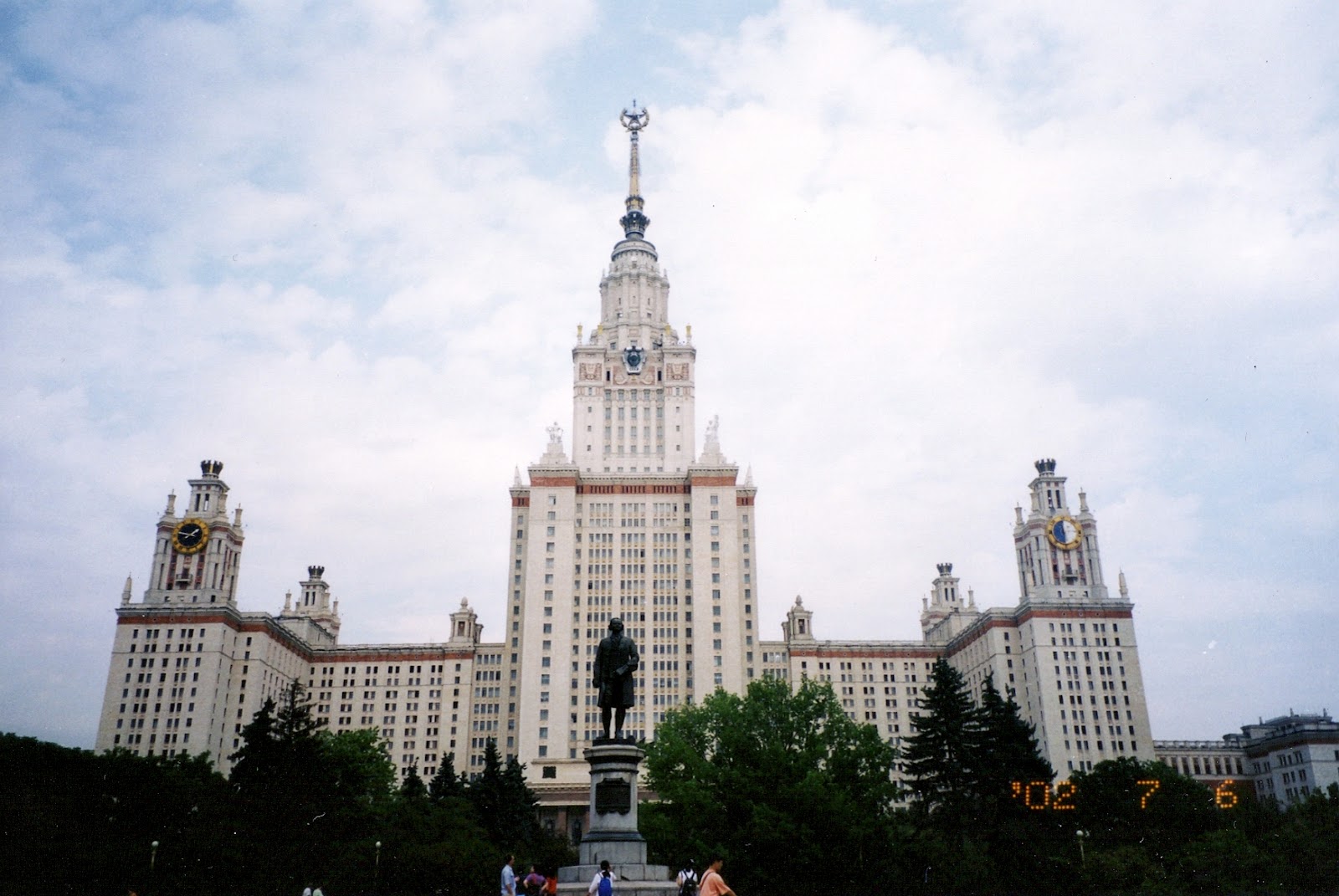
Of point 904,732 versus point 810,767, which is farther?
point 904,732

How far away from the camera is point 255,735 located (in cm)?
7025

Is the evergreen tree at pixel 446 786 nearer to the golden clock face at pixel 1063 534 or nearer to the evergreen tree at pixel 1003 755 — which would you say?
the evergreen tree at pixel 1003 755

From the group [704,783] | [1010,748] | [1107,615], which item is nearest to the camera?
[704,783]

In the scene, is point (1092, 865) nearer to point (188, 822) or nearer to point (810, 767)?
point (810, 767)

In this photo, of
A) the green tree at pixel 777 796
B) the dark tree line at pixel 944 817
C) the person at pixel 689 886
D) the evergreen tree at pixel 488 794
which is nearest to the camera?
the person at pixel 689 886

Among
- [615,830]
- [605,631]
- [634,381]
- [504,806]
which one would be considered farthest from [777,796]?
[634,381]

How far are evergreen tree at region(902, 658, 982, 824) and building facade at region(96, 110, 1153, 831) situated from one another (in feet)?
209

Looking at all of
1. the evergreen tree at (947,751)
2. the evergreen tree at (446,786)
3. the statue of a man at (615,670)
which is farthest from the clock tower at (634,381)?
the statue of a man at (615,670)

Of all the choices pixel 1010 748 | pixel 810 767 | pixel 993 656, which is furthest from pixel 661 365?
pixel 810 767

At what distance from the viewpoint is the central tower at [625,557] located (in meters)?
151

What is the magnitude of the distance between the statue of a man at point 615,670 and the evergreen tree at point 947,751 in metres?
47.9

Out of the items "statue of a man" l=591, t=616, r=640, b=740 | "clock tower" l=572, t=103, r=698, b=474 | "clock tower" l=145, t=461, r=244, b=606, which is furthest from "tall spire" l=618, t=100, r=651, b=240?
"statue of a man" l=591, t=616, r=640, b=740

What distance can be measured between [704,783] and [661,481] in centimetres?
10087
